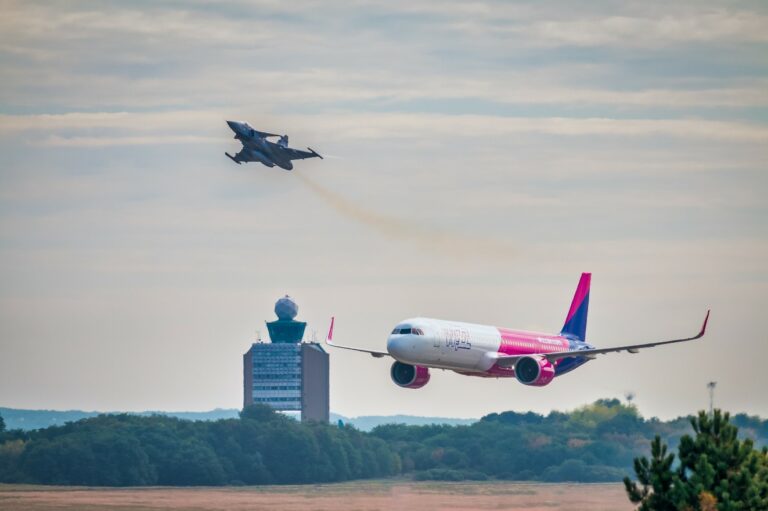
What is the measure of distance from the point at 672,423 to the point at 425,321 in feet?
216

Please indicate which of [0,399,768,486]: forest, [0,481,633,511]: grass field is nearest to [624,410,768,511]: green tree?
[0,481,633,511]: grass field

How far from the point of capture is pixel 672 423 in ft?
626

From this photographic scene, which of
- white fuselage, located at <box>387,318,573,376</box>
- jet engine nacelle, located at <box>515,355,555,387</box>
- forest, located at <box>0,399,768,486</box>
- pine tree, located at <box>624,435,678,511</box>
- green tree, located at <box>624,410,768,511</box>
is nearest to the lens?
green tree, located at <box>624,410,768,511</box>

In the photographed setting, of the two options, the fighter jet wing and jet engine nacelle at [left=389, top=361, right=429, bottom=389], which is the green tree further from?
the fighter jet wing

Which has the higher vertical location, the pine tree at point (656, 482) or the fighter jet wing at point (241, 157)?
the fighter jet wing at point (241, 157)

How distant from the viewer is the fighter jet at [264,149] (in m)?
146

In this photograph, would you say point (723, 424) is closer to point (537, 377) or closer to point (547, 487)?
point (537, 377)

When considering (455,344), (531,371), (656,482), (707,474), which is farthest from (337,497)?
(707,474)

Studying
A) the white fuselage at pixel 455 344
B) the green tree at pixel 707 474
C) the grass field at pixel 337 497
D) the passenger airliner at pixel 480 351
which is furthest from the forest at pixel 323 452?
the green tree at pixel 707 474

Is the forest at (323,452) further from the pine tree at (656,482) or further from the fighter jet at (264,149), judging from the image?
the pine tree at (656,482)

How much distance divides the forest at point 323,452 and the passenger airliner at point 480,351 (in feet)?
104

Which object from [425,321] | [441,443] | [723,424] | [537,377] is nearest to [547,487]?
[441,443]

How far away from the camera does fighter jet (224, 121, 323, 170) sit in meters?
146

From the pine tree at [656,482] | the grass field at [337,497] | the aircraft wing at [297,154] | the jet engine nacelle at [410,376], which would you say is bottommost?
the pine tree at [656,482]
